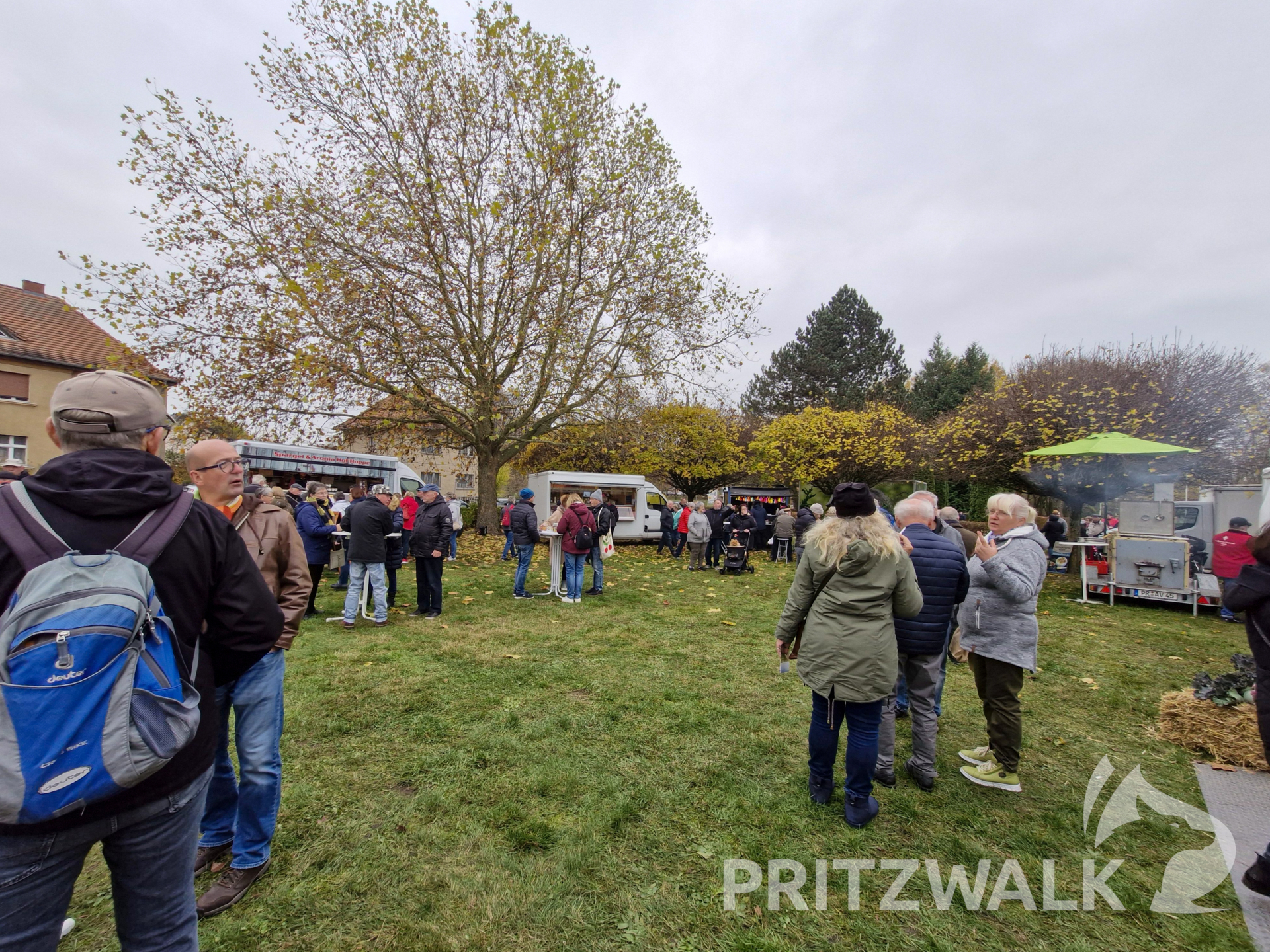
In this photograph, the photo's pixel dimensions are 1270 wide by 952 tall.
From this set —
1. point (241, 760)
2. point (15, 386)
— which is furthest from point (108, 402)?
point (15, 386)

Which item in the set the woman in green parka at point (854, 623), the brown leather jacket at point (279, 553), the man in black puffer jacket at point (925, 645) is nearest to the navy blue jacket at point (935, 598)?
the man in black puffer jacket at point (925, 645)

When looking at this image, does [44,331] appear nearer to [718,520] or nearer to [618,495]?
[618,495]

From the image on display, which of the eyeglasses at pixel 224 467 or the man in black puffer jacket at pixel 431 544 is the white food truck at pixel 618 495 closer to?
the man in black puffer jacket at pixel 431 544

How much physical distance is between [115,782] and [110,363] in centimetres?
1405

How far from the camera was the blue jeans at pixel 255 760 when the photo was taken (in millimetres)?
2549

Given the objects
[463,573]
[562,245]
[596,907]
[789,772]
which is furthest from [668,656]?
[562,245]

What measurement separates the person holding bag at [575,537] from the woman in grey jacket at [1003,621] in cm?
617

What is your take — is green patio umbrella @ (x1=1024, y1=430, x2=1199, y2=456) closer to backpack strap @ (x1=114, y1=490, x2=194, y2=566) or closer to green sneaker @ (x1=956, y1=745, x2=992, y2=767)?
green sneaker @ (x1=956, y1=745, x2=992, y2=767)

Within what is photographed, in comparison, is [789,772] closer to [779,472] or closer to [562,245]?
[562,245]

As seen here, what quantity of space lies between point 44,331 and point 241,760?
35802 mm

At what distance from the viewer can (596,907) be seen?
2564 mm

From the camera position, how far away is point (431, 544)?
787cm

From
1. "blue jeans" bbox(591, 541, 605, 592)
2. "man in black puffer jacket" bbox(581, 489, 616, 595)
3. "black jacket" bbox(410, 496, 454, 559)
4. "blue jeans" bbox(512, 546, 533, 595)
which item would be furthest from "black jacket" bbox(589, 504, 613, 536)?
"black jacket" bbox(410, 496, 454, 559)

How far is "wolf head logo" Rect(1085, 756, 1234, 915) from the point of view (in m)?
2.72
